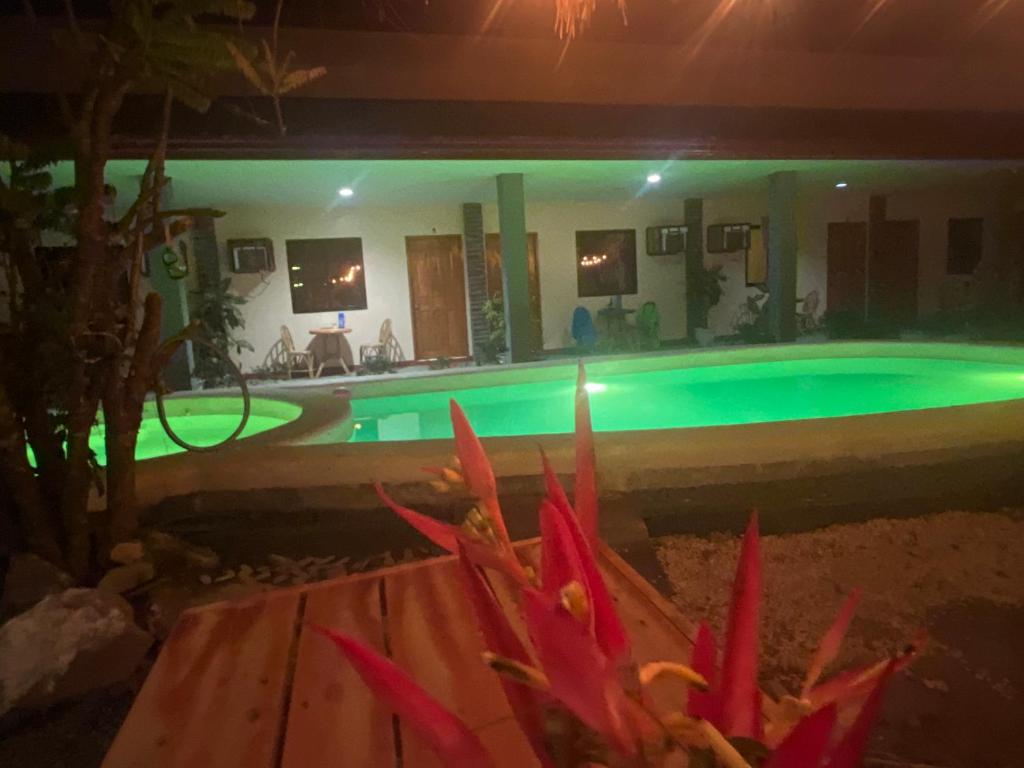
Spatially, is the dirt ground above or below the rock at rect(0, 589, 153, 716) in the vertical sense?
below

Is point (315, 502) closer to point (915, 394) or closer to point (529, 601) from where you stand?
point (529, 601)

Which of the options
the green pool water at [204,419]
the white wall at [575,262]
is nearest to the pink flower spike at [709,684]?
the green pool water at [204,419]

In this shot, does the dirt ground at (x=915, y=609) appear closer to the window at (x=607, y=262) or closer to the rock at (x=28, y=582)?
the rock at (x=28, y=582)

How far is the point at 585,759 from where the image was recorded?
1.38 feet

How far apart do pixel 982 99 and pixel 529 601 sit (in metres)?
5.83

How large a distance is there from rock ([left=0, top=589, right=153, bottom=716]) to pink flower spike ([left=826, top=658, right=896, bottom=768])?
1.98m

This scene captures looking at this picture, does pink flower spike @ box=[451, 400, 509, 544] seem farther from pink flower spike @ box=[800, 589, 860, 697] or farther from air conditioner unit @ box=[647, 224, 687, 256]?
air conditioner unit @ box=[647, 224, 687, 256]

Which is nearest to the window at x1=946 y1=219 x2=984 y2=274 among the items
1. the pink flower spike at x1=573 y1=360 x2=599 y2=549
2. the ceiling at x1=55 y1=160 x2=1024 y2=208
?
the ceiling at x1=55 y1=160 x2=1024 y2=208

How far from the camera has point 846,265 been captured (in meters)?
12.4

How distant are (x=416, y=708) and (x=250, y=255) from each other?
1005cm

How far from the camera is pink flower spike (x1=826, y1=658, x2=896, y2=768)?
33 cm

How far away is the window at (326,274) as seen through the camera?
9867mm

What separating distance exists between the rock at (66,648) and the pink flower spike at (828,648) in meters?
1.93

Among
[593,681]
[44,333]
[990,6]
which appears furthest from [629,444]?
[990,6]
